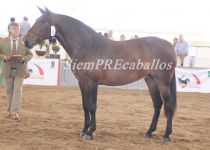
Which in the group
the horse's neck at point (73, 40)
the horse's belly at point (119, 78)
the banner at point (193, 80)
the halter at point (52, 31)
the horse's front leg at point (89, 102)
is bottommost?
the banner at point (193, 80)

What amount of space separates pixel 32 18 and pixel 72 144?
57.2ft

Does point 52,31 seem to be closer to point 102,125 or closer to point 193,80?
point 102,125

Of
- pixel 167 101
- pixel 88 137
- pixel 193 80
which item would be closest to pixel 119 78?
pixel 167 101

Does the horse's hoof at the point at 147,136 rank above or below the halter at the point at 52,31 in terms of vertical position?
below

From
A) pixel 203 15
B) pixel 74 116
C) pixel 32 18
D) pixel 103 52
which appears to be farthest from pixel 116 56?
pixel 203 15

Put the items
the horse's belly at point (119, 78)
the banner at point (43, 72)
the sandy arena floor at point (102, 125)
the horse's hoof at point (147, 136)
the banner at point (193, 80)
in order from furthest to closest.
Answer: the banner at point (193, 80), the banner at point (43, 72), the horse's hoof at point (147, 136), the horse's belly at point (119, 78), the sandy arena floor at point (102, 125)

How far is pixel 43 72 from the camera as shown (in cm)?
1448

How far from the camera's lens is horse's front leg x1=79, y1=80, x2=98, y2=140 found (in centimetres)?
634

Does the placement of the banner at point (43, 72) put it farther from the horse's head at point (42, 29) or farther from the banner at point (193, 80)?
the horse's head at point (42, 29)

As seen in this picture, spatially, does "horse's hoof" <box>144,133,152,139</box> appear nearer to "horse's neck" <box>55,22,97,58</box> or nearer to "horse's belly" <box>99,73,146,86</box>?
"horse's belly" <box>99,73,146,86</box>

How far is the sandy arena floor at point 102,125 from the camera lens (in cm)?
598

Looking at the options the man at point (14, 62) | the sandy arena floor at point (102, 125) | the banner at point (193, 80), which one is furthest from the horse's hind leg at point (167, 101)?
the banner at point (193, 80)

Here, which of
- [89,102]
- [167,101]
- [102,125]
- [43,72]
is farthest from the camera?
[43,72]

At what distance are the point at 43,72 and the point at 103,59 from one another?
8410 mm
